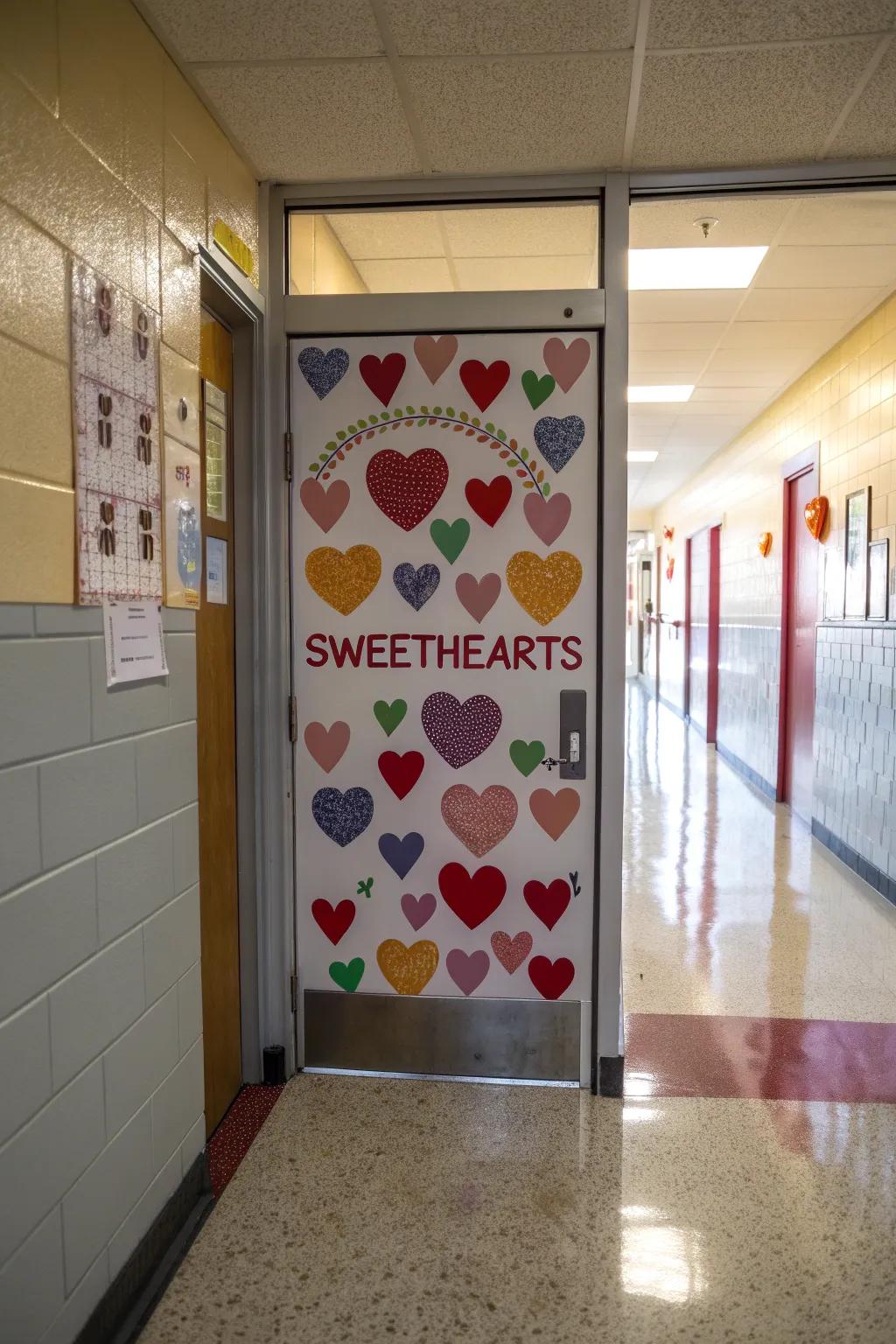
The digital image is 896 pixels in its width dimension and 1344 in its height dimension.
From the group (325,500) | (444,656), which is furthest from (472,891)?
(325,500)

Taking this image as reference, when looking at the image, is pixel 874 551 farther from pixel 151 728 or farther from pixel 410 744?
pixel 151 728

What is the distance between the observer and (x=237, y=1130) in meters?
2.31

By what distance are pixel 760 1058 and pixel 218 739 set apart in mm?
1876

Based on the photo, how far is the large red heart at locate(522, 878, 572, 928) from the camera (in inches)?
98.4

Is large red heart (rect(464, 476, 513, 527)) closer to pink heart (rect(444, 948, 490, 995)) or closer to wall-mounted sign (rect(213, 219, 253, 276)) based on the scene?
wall-mounted sign (rect(213, 219, 253, 276))

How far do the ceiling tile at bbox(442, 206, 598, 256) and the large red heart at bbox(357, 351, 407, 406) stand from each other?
472mm

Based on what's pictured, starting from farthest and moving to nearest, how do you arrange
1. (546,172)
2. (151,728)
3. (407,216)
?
(407,216), (546,172), (151,728)

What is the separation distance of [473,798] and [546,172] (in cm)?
174

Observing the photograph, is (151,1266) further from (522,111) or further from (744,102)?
(744,102)

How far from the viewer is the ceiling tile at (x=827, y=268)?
3.53 meters

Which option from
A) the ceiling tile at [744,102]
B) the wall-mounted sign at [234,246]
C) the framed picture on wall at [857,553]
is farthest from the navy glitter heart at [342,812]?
the framed picture on wall at [857,553]

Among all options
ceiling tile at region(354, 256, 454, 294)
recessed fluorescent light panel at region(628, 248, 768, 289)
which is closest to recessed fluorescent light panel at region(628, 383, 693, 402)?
recessed fluorescent light panel at region(628, 248, 768, 289)

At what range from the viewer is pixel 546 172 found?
95.3 inches

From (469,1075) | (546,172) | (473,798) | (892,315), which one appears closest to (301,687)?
(473,798)
